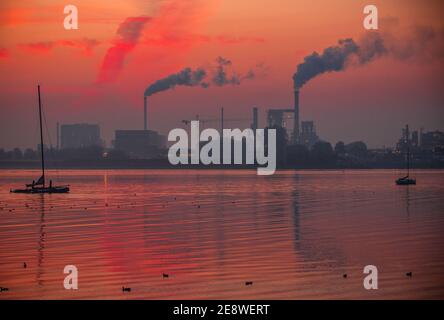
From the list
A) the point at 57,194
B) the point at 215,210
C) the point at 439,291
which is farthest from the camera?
the point at 57,194

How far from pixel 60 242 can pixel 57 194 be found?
4687 centimetres

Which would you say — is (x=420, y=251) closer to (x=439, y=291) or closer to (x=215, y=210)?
(x=439, y=291)

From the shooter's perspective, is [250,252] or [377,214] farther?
[377,214]

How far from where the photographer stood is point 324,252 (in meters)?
31.0

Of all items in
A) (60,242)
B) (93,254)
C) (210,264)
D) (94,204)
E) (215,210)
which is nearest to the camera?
(210,264)

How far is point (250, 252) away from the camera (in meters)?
30.7

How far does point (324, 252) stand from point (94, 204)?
35.0 metres

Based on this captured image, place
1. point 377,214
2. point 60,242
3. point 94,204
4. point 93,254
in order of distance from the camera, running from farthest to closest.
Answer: point 94,204 < point 377,214 < point 60,242 < point 93,254

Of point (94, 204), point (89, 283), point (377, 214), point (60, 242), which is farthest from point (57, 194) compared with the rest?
point (89, 283)

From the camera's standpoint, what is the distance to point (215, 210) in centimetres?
5588

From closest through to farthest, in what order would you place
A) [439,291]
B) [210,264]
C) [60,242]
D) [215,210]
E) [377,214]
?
[439,291]
[210,264]
[60,242]
[377,214]
[215,210]
